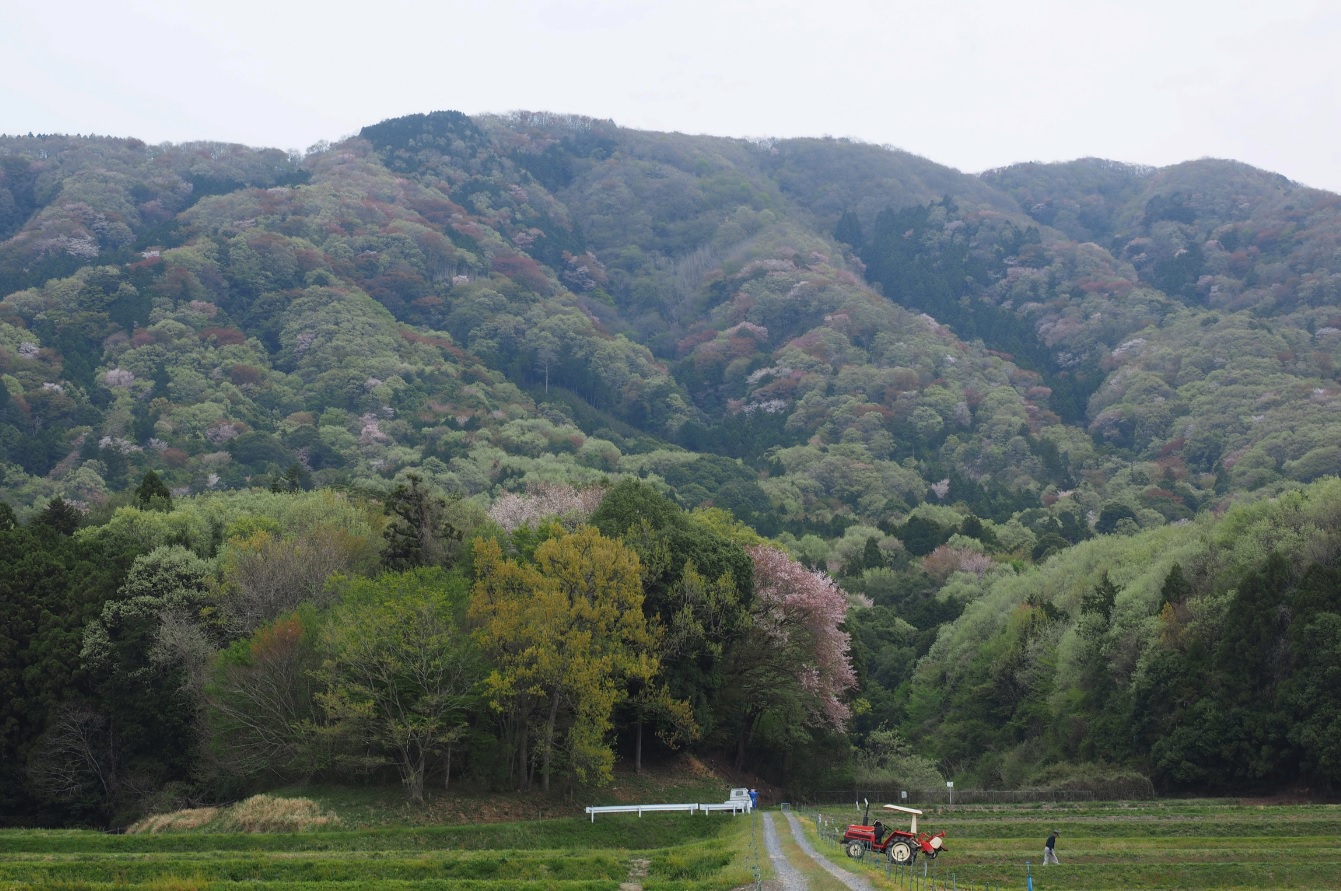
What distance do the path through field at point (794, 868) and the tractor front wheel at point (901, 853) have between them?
1625mm

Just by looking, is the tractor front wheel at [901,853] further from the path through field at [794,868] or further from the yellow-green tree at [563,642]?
the yellow-green tree at [563,642]

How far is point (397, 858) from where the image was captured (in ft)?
121

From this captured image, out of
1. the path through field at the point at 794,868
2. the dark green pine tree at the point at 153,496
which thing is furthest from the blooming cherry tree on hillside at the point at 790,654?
the dark green pine tree at the point at 153,496

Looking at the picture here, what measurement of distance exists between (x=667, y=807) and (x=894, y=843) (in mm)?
17050

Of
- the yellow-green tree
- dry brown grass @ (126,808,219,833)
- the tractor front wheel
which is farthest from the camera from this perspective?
the yellow-green tree

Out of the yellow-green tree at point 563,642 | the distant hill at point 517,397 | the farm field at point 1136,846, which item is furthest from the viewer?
the distant hill at point 517,397

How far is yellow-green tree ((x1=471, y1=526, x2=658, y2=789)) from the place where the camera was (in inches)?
1919

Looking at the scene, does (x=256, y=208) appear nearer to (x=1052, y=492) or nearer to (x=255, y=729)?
(x=1052, y=492)

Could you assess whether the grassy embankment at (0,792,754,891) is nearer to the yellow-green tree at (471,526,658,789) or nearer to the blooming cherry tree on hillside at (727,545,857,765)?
the yellow-green tree at (471,526,658,789)

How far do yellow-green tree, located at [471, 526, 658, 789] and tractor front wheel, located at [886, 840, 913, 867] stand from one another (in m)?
17.6

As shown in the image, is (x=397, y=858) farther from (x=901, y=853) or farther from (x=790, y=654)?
(x=790, y=654)

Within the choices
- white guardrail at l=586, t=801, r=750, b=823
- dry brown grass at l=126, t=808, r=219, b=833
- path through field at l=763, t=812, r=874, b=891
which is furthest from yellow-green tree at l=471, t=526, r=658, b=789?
dry brown grass at l=126, t=808, r=219, b=833

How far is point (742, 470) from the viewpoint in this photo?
158250 millimetres

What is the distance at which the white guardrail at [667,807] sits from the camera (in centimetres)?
4834
